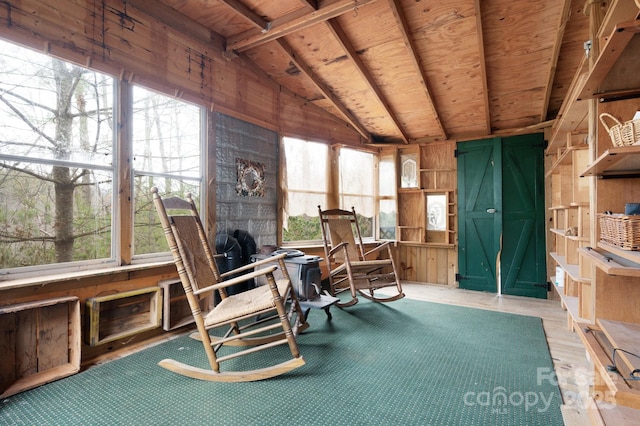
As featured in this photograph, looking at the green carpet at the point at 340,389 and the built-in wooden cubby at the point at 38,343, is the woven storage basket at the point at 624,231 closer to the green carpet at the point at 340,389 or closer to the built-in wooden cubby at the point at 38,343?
the green carpet at the point at 340,389

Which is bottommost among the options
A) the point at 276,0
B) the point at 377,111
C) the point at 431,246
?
Answer: the point at 431,246

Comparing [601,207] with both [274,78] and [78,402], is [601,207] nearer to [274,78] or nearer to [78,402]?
[78,402]

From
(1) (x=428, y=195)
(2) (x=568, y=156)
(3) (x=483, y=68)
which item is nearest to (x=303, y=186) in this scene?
(1) (x=428, y=195)

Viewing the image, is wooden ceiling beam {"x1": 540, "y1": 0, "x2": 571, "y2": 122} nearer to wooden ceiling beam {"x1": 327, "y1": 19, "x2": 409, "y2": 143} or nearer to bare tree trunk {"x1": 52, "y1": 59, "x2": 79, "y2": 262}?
wooden ceiling beam {"x1": 327, "y1": 19, "x2": 409, "y2": 143}

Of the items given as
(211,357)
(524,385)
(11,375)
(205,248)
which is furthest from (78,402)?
(524,385)

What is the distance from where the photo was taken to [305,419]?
158cm

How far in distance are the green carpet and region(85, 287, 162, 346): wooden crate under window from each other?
0.20 meters

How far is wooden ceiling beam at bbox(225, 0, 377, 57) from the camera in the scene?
266cm

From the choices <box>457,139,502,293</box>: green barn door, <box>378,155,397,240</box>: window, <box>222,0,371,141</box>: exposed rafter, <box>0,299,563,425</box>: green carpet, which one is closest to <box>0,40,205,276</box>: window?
<box>0,299,563,425</box>: green carpet

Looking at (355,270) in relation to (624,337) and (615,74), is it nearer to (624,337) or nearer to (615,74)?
(624,337)

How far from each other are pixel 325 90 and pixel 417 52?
1184 millimetres

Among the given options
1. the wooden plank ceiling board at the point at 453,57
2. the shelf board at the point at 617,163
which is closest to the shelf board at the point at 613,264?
the shelf board at the point at 617,163

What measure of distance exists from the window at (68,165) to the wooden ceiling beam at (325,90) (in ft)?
4.62

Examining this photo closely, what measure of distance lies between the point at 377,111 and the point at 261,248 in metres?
2.51
